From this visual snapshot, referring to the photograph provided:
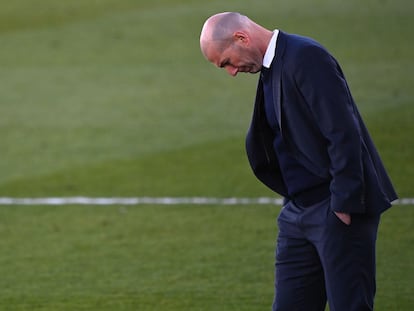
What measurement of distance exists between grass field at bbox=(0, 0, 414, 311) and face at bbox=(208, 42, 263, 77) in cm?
294

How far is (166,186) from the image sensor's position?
38.8 feet

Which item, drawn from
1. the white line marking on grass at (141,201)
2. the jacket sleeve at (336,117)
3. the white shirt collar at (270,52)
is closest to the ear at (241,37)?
the white shirt collar at (270,52)

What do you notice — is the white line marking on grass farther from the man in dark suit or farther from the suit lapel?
the suit lapel

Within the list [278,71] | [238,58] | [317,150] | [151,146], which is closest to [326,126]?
[317,150]

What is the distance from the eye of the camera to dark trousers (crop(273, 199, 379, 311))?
5.69 meters

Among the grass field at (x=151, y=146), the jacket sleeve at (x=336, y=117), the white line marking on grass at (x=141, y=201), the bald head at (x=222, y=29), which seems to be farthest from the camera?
the white line marking on grass at (x=141, y=201)

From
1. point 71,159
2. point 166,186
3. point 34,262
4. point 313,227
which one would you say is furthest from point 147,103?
point 313,227

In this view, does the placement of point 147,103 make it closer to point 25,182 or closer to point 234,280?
point 25,182

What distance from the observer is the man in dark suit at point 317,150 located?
552 centimetres

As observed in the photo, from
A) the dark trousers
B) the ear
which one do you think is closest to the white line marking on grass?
the dark trousers

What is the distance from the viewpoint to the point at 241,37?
18.4 feet

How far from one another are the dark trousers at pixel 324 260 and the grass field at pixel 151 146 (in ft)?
7.13

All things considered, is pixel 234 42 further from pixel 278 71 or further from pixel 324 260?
pixel 324 260

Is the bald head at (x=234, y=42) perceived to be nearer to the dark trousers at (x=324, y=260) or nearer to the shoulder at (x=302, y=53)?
the shoulder at (x=302, y=53)
